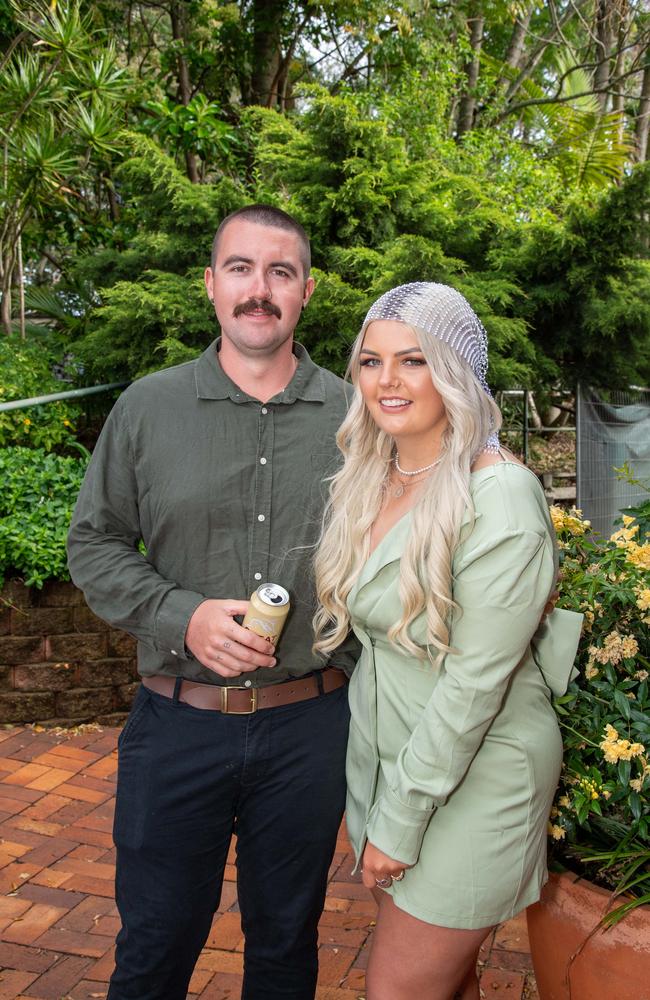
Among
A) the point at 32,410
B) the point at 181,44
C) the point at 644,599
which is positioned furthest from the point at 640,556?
the point at 181,44

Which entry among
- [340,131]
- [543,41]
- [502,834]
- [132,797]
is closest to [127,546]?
[132,797]

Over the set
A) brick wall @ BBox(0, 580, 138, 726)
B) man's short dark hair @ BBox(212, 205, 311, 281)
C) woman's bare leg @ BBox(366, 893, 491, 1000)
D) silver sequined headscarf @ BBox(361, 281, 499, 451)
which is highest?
man's short dark hair @ BBox(212, 205, 311, 281)

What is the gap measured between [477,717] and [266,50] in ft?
26.9

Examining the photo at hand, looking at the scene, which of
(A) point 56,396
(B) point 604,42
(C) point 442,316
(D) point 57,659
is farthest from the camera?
(B) point 604,42

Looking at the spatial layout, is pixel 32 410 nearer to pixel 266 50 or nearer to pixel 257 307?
pixel 257 307

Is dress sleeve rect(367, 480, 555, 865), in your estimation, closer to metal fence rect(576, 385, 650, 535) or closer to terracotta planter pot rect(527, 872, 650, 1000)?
terracotta planter pot rect(527, 872, 650, 1000)

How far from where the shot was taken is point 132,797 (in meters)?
2.31

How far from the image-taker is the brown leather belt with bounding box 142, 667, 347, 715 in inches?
90.4

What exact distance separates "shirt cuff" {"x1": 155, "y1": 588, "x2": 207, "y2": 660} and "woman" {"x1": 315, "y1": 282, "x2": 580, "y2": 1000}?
0.37 m

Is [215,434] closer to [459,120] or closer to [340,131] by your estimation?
[340,131]

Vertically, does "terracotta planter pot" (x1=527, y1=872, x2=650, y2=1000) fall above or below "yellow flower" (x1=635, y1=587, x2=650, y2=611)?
below

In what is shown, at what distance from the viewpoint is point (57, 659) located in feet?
16.3

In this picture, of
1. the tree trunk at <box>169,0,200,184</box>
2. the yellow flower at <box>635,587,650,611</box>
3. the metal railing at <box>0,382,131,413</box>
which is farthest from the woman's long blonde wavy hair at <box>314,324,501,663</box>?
the tree trunk at <box>169,0,200,184</box>

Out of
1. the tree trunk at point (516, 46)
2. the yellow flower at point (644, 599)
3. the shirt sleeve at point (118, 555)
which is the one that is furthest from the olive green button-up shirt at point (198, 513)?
the tree trunk at point (516, 46)
